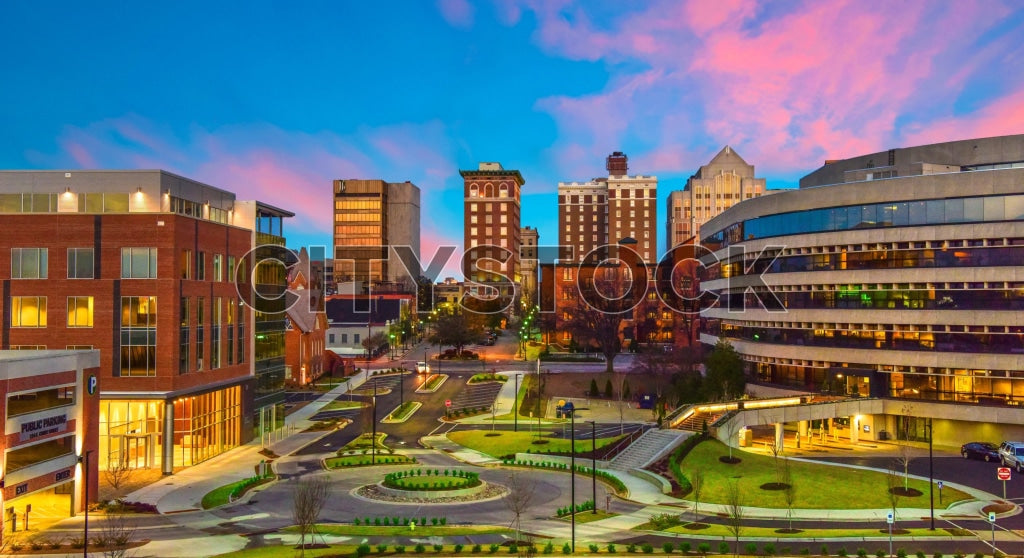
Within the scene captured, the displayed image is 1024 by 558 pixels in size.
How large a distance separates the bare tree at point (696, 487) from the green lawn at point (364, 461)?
19565 millimetres

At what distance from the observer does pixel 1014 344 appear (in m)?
53.9

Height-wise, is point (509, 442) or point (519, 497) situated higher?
point (519, 497)

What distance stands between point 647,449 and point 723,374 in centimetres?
1854

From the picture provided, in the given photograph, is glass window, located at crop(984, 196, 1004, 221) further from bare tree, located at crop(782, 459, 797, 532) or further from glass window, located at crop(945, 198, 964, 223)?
bare tree, located at crop(782, 459, 797, 532)

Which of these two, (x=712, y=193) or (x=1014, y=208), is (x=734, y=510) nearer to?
(x=1014, y=208)

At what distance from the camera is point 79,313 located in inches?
1933

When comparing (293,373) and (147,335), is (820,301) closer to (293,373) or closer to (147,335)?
(147,335)

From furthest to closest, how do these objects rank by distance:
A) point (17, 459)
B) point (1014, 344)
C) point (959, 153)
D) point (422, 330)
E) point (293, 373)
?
1. point (422, 330)
2. point (293, 373)
3. point (959, 153)
4. point (1014, 344)
5. point (17, 459)

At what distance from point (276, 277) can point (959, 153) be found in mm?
59677

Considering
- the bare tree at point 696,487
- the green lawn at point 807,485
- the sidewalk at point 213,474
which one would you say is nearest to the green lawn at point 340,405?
the sidewalk at point 213,474

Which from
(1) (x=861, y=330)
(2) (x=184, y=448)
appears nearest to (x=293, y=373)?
(2) (x=184, y=448)

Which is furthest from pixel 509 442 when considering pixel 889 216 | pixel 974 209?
pixel 974 209

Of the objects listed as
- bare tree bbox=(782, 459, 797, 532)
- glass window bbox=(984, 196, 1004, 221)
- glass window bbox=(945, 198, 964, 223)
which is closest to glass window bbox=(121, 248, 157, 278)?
bare tree bbox=(782, 459, 797, 532)

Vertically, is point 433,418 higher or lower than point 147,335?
lower
